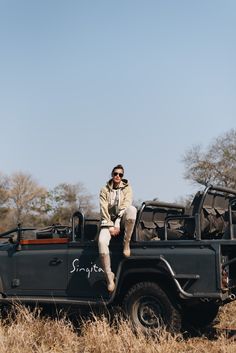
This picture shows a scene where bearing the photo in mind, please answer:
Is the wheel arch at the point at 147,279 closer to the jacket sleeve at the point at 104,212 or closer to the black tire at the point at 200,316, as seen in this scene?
the jacket sleeve at the point at 104,212

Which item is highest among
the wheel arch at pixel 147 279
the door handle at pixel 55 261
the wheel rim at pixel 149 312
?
the door handle at pixel 55 261

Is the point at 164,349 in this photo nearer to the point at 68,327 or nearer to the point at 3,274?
the point at 68,327

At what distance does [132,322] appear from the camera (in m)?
7.32

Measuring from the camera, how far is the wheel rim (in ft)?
23.9

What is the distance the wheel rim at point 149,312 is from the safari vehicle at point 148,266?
1 cm

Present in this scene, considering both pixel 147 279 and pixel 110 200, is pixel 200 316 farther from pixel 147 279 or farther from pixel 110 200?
pixel 110 200

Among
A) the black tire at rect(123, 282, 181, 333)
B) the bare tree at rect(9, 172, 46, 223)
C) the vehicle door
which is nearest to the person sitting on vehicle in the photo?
the black tire at rect(123, 282, 181, 333)

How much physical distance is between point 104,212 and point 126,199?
0.36 m

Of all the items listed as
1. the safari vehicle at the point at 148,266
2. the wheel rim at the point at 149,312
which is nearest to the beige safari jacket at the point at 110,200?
the safari vehicle at the point at 148,266

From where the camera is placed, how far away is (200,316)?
26.8 ft

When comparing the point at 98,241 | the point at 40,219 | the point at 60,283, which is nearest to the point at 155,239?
the point at 98,241

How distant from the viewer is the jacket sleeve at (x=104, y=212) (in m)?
7.64

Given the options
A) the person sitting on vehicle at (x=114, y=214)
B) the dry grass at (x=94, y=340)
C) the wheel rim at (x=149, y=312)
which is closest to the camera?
the dry grass at (x=94, y=340)

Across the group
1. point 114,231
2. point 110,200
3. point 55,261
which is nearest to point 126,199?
point 110,200
